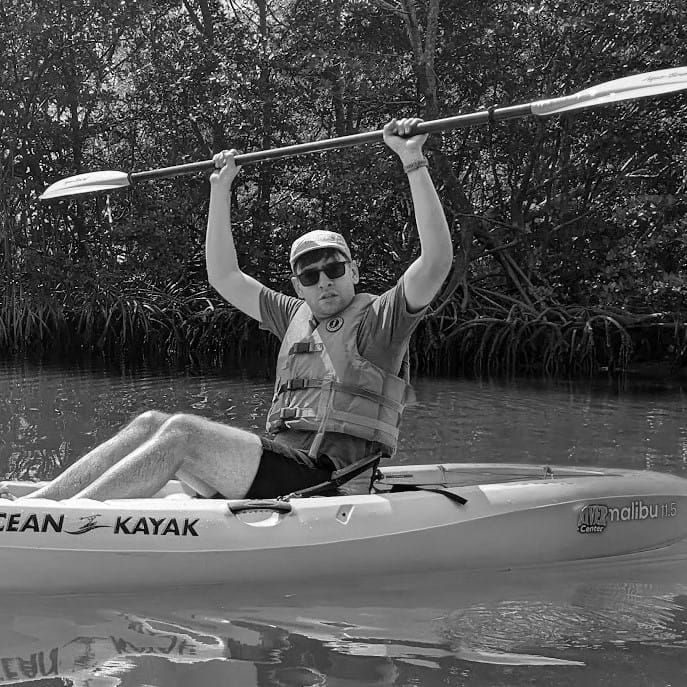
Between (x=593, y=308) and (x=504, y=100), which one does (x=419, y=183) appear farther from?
(x=504, y=100)

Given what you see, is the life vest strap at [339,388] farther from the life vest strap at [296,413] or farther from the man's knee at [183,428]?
the man's knee at [183,428]

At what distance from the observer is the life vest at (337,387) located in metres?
3.10

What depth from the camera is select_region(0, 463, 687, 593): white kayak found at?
293 cm

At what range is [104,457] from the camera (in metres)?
3.02

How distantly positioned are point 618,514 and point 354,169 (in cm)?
673

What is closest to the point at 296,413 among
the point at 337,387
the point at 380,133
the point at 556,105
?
the point at 337,387

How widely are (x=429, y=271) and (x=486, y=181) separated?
8068mm

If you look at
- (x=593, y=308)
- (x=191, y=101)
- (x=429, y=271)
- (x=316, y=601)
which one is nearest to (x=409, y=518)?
(x=316, y=601)

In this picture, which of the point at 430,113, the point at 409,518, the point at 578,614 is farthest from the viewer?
the point at 430,113

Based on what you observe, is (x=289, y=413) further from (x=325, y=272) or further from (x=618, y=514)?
(x=618, y=514)

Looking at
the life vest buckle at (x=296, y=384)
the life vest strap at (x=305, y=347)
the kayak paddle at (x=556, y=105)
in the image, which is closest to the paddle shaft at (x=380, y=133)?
the kayak paddle at (x=556, y=105)

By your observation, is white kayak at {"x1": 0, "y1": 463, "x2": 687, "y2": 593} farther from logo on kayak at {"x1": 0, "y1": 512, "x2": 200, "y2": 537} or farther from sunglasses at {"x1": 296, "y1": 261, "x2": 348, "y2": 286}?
sunglasses at {"x1": 296, "y1": 261, "x2": 348, "y2": 286}

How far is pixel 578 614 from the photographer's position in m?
2.88

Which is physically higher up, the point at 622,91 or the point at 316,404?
the point at 622,91
